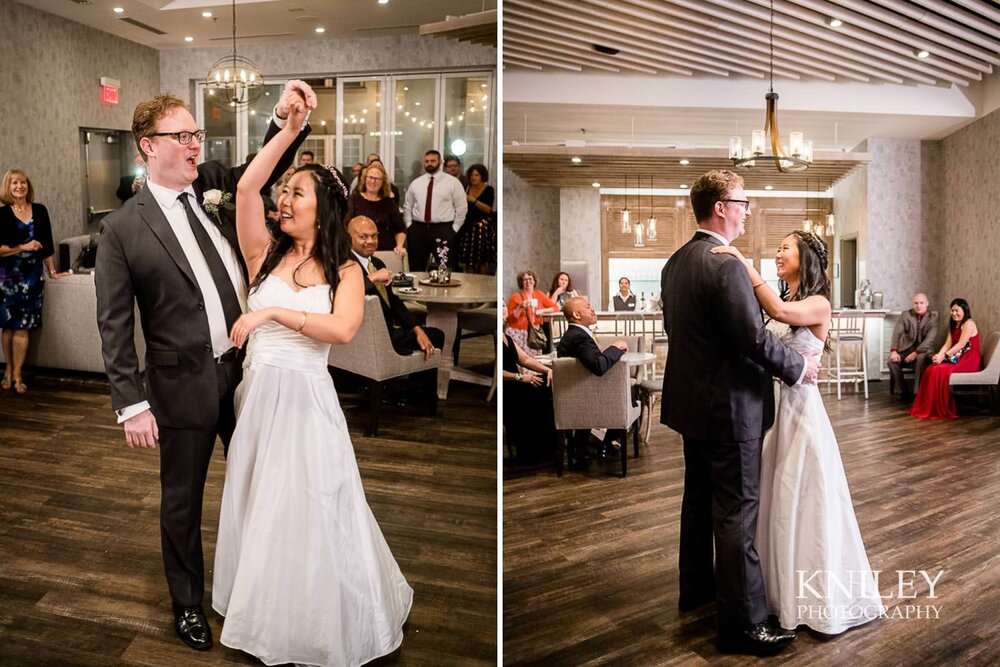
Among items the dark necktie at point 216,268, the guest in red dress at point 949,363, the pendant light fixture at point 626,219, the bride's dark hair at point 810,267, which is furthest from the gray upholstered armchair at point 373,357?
the guest in red dress at point 949,363

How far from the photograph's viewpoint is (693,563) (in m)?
2.57

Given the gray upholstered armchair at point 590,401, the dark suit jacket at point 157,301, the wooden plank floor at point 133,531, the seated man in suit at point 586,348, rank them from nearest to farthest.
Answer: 1. the dark suit jacket at point 157,301
2. the wooden plank floor at point 133,531
3. the seated man in suit at point 586,348
4. the gray upholstered armchair at point 590,401

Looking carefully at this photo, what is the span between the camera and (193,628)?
2178 millimetres

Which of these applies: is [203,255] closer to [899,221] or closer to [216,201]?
[216,201]

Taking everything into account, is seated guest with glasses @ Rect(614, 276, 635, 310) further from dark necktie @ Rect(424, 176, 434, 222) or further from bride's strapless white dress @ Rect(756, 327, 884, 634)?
dark necktie @ Rect(424, 176, 434, 222)

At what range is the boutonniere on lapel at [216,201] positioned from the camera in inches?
80.2

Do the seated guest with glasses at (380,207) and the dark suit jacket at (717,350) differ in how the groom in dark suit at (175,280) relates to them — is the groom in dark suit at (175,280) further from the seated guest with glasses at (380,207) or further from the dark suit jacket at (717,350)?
the dark suit jacket at (717,350)

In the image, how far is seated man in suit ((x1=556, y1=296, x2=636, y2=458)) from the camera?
8.93ft

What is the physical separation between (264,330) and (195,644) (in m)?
1.02

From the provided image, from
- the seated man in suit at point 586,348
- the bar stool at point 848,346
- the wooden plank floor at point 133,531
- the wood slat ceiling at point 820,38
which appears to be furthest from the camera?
the seated man in suit at point 586,348

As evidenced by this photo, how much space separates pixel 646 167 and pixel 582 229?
32 centimetres

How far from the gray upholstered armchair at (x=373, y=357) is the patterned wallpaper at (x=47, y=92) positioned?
0.96 metres

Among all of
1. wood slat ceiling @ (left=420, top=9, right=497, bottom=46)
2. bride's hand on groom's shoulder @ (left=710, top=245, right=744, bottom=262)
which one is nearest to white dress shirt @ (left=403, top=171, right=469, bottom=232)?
wood slat ceiling @ (left=420, top=9, right=497, bottom=46)

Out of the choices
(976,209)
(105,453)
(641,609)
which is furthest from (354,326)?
(976,209)
